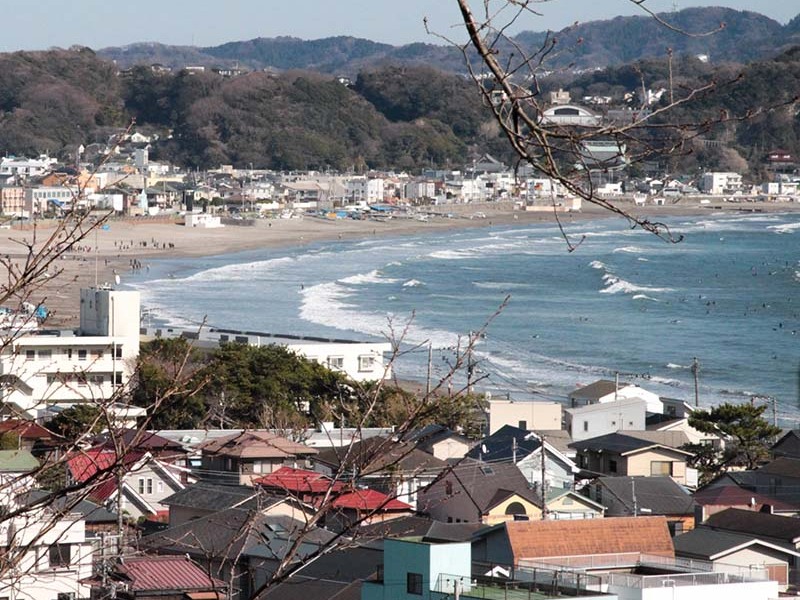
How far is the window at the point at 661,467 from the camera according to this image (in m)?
13.4

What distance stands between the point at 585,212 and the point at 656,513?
6785cm

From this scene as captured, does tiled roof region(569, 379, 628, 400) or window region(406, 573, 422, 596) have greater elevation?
window region(406, 573, 422, 596)

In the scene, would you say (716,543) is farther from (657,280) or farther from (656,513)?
(657,280)

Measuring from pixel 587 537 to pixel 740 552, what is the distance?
1.00 metres

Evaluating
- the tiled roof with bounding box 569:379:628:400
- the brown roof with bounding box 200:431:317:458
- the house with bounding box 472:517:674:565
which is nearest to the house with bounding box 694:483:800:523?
the house with bounding box 472:517:674:565

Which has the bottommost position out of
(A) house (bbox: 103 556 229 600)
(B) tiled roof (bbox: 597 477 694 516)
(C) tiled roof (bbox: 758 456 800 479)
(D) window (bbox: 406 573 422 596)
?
(B) tiled roof (bbox: 597 477 694 516)

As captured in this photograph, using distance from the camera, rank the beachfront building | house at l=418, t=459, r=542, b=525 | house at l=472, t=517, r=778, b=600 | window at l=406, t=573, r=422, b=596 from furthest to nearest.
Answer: the beachfront building < house at l=418, t=459, r=542, b=525 < window at l=406, t=573, r=422, b=596 < house at l=472, t=517, r=778, b=600

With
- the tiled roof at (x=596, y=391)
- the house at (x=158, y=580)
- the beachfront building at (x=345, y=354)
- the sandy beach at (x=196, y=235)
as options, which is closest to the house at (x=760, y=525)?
the house at (x=158, y=580)

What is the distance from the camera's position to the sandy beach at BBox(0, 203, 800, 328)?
1523 inches

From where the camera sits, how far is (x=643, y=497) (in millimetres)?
11500

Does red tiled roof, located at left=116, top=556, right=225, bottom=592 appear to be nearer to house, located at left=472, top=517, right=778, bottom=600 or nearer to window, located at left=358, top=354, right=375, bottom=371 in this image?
house, located at left=472, top=517, right=778, bottom=600

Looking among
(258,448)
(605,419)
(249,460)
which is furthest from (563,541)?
(605,419)

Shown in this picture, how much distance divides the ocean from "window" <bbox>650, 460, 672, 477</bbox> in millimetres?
2300

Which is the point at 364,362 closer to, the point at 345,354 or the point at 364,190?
the point at 345,354
